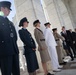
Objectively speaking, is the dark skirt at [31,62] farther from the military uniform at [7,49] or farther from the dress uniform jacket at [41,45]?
the military uniform at [7,49]

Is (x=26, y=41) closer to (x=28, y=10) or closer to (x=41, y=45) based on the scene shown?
(x=41, y=45)

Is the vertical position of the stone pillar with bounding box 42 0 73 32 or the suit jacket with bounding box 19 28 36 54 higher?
the stone pillar with bounding box 42 0 73 32

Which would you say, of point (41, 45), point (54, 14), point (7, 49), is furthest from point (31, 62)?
point (54, 14)

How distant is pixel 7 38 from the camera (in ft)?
7.72

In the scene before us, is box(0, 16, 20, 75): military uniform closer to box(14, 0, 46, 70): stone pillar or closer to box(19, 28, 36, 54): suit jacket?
box(19, 28, 36, 54): suit jacket

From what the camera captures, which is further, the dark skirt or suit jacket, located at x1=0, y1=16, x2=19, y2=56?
the dark skirt

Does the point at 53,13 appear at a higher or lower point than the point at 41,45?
higher

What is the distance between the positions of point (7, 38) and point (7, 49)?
0.56ft

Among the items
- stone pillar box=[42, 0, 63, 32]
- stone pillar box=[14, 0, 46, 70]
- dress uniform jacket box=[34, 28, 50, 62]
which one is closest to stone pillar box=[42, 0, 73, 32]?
stone pillar box=[42, 0, 63, 32]

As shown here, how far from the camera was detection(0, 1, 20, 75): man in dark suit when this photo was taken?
227 cm

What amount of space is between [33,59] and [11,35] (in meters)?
1.05

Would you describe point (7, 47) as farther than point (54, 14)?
No

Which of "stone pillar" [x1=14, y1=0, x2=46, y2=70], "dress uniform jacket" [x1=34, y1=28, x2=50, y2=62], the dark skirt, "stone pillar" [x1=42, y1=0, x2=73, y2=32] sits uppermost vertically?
"stone pillar" [x1=42, y1=0, x2=73, y2=32]

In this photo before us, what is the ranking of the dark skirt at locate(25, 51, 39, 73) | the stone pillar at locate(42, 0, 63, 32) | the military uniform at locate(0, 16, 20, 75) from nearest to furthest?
the military uniform at locate(0, 16, 20, 75) < the dark skirt at locate(25, 51, 39, 73) < the stone pillar at locate(42, 0, 63, 32)
